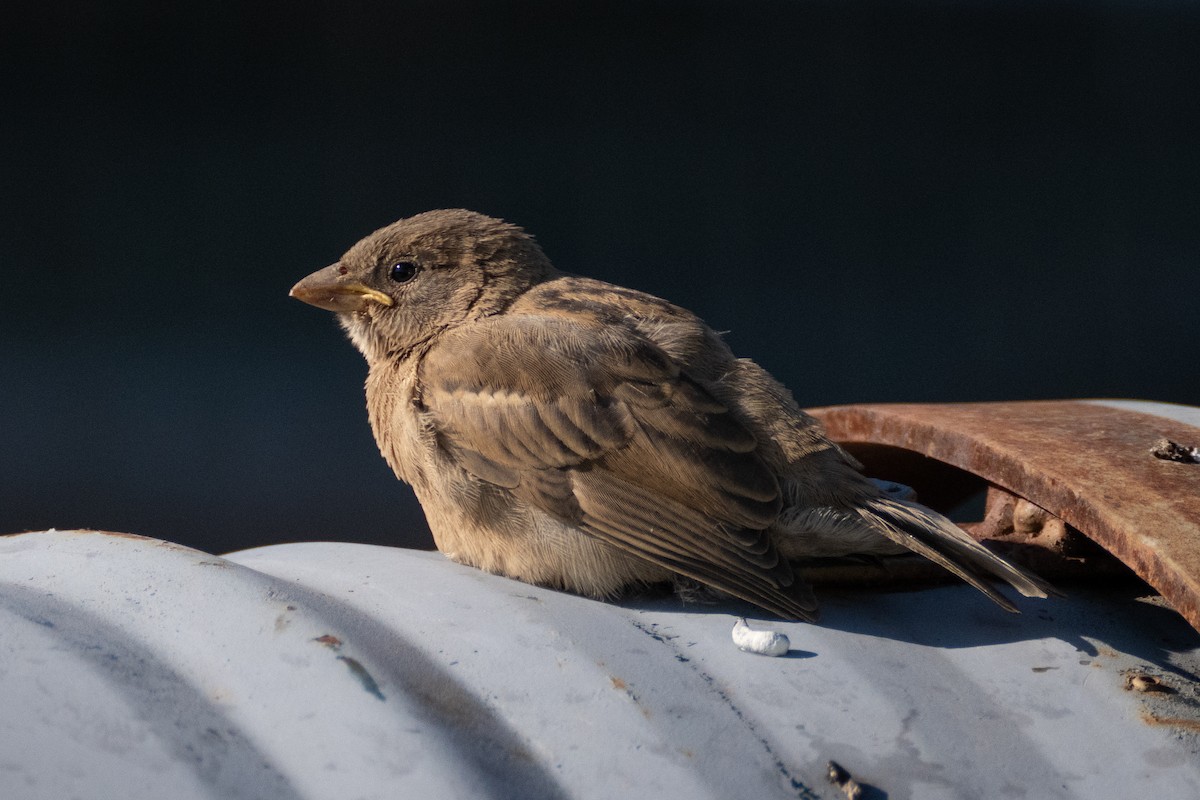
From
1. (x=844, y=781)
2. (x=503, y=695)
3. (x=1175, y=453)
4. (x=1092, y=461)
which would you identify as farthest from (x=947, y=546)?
(x=503, y=695)

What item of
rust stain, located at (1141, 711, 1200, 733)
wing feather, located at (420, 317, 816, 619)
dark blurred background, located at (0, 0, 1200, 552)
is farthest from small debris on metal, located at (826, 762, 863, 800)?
dark blurred background, located at (0, 0, 1200, 552)

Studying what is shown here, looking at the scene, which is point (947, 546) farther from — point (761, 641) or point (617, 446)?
point (617, 446)

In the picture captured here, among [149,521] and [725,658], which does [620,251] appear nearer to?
[149,521]

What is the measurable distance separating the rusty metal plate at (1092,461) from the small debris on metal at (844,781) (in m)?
0.57

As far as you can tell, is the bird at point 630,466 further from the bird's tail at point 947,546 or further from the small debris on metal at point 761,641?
the small debris on metal at point 761,641

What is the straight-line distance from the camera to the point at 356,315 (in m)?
3.33

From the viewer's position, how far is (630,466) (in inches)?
101

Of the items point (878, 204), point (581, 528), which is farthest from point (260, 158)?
point (581, 528)

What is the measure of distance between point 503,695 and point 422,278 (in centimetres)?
178

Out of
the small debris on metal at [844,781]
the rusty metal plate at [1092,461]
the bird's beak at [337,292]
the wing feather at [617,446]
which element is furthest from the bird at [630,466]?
the small debris on metal at [844,781]

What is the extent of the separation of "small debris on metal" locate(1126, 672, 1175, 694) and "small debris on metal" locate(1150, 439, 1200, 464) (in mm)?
451

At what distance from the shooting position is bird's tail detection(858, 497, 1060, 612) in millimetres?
2158

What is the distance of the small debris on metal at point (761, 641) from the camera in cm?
195

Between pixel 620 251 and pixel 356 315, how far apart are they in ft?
9.78
